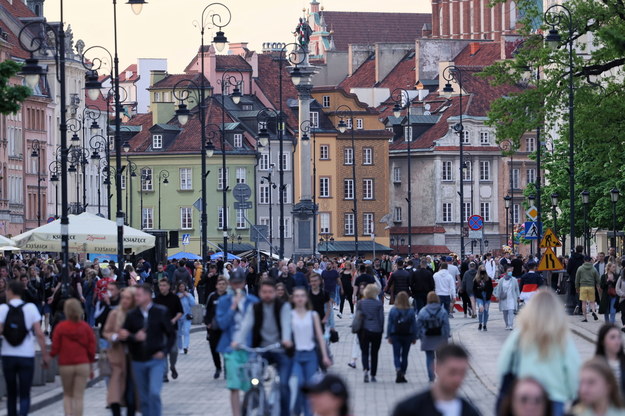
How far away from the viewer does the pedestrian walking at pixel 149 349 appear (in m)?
18.2

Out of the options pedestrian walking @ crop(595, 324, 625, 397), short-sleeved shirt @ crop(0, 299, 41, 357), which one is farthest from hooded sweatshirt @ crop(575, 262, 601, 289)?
pedestrian walking @ crop(595, 324, 625, 397)

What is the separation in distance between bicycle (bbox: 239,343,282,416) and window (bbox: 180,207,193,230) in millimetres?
100464

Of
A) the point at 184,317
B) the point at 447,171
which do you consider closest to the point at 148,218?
the point at 447,171

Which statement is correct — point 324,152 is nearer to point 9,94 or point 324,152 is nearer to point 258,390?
point 9,94

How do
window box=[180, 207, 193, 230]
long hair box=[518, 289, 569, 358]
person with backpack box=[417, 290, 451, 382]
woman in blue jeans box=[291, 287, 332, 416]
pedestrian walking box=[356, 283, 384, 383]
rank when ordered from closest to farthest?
long hair box=[518, 289, 569, 358]
woman in blue jeans box=[291, 287, 332, 416]
person with backpack box=[417, 290, 451, 382]
pedestrian walking box=[356, 283, 384, 383]
window box=[180, 207, 193, 230]

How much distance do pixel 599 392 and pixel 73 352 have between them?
9.25 metres

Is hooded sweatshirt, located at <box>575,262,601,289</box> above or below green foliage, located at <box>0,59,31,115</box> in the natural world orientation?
below

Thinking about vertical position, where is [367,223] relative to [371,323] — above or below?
above

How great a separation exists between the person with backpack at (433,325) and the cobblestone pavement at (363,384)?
616 millimetres

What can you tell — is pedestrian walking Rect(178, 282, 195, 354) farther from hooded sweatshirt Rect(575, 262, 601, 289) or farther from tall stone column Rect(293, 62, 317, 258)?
tall stone column Rect(293, 62, 317, 258)

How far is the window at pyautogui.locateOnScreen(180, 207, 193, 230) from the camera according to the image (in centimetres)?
11831

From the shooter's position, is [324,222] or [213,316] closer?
[213,316]

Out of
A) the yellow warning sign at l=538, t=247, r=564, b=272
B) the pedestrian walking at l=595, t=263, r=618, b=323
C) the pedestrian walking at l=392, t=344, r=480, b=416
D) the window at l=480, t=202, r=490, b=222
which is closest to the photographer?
the pedestrian walking at l=392, t=344, r=480, b=416

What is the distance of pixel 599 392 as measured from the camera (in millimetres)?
10516
